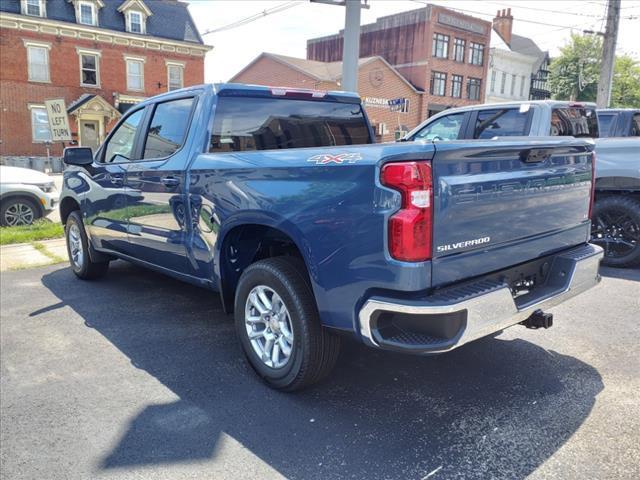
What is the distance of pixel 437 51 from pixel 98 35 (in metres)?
25.9

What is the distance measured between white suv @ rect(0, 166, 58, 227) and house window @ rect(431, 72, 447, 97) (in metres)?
38.1

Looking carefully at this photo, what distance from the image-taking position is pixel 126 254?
16.6 ft

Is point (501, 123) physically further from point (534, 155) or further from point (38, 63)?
point (38, 63)

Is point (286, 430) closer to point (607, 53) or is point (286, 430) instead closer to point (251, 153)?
point (251, 153)

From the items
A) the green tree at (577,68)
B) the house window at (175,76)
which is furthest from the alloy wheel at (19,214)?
the green tree at (577,68)

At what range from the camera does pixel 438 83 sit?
43688mm

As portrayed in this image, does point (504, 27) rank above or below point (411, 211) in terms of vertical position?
above

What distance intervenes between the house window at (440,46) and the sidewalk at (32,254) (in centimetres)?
3963

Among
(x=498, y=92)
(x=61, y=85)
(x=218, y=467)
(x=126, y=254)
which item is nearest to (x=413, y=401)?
(x=218, y=467)

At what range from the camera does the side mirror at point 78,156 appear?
17.3ft

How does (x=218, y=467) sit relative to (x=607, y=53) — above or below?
below

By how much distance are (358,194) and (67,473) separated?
1974mm

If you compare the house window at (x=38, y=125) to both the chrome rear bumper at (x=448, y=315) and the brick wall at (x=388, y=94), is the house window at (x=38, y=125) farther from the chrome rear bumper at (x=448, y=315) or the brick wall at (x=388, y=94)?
the chrome rear bumper at (x=448, y=315)

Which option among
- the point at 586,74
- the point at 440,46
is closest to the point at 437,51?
the point at 440,46
